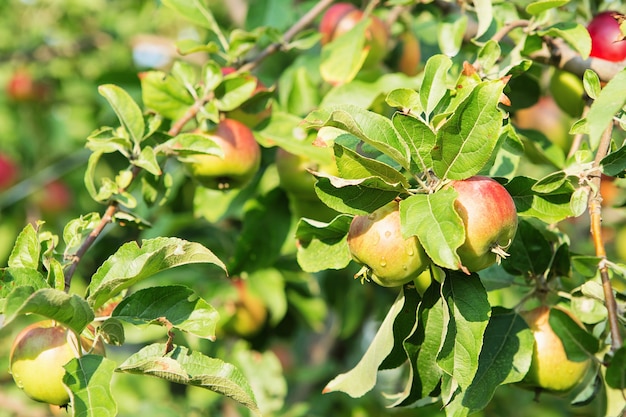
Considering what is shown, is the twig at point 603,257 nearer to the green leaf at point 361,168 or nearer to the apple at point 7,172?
the green leaf at point 361,168

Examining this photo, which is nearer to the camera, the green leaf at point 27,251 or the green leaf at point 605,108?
the green leaf at point 605,108

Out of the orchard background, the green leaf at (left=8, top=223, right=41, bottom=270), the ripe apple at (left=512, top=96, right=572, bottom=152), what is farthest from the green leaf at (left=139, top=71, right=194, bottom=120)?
the ripe apple at (left=512, top=96, right=572, bottom=152)

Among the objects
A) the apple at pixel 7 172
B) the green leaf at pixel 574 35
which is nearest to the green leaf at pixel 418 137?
the green leaf at pixel 574 35

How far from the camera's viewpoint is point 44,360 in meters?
0.95

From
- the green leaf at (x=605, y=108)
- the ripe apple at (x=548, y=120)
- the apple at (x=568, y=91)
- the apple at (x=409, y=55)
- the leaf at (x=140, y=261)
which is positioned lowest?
the ripe apple at (x=548, y=120)

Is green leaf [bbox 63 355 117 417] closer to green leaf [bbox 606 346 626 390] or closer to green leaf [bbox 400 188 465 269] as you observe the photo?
green leaf [bbox 400 188 465 269]

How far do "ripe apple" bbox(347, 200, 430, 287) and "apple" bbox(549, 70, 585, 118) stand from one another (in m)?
0.64

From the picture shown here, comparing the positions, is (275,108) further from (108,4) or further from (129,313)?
(108,4)

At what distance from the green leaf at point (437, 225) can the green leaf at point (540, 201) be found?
0.51ft

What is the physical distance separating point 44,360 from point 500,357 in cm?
60

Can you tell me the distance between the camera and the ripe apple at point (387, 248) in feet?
2.89

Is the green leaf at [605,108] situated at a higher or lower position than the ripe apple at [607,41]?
higher

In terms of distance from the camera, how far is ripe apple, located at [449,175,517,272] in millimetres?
852

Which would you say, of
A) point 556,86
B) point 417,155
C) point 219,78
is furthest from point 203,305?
point 556,86
